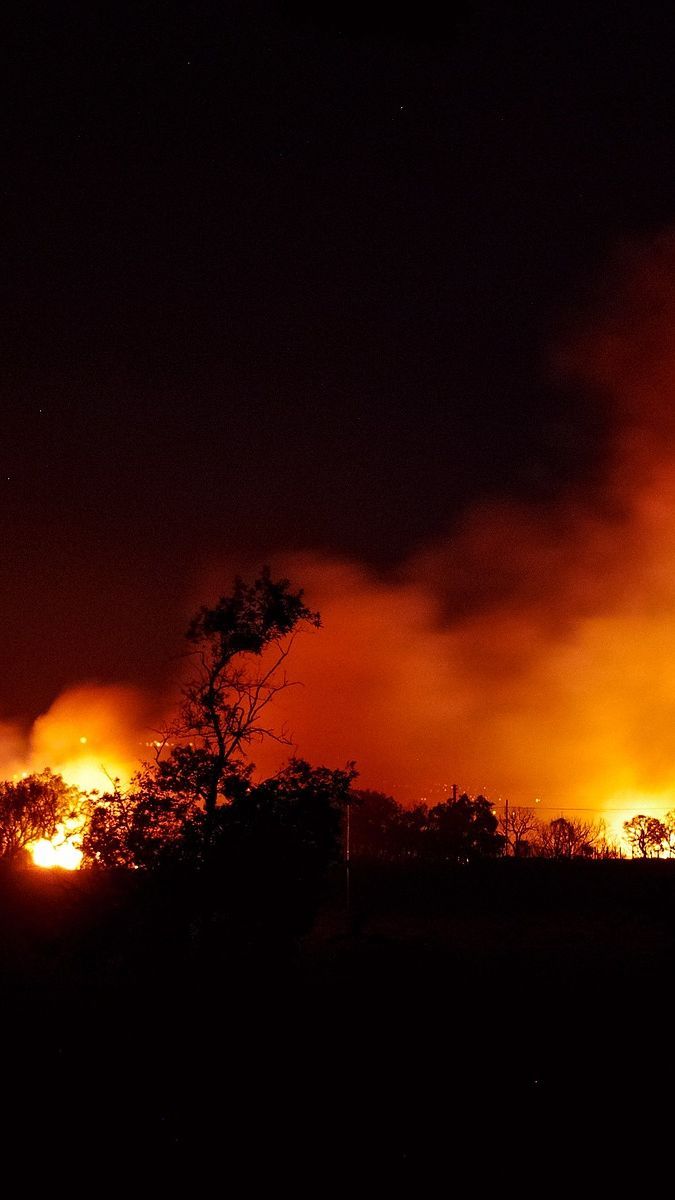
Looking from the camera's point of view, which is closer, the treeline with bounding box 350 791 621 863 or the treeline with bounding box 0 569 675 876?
the treeline with bounding box 0 569 675 876

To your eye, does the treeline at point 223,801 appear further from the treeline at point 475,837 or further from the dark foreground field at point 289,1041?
the treeline at point 475,837

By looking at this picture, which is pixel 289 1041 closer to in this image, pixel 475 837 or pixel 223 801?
pixel 223 801

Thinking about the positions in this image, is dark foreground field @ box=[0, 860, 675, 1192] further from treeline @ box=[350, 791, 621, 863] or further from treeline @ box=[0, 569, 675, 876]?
treeline @ box=[350, 791, 621, 863]

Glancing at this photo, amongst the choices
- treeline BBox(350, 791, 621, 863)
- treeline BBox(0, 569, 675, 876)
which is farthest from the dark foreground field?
treeline BBox(350, 791, 621, 863)

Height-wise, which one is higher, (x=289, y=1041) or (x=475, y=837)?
(x=475, y=837)

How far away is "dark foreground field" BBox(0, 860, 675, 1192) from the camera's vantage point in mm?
8797

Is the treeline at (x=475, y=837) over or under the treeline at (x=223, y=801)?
over

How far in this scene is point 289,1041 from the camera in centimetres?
1128

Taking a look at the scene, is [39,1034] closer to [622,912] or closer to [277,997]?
[277,997]

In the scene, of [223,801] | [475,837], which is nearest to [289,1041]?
[223,801]

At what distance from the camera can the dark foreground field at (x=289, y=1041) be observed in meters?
8.80

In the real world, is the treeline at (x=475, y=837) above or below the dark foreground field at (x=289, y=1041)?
above

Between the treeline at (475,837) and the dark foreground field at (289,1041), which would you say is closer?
the dark foreground field at (289,1041)

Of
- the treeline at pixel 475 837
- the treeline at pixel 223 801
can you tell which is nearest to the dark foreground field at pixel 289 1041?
the treeline at pixel 223 801
